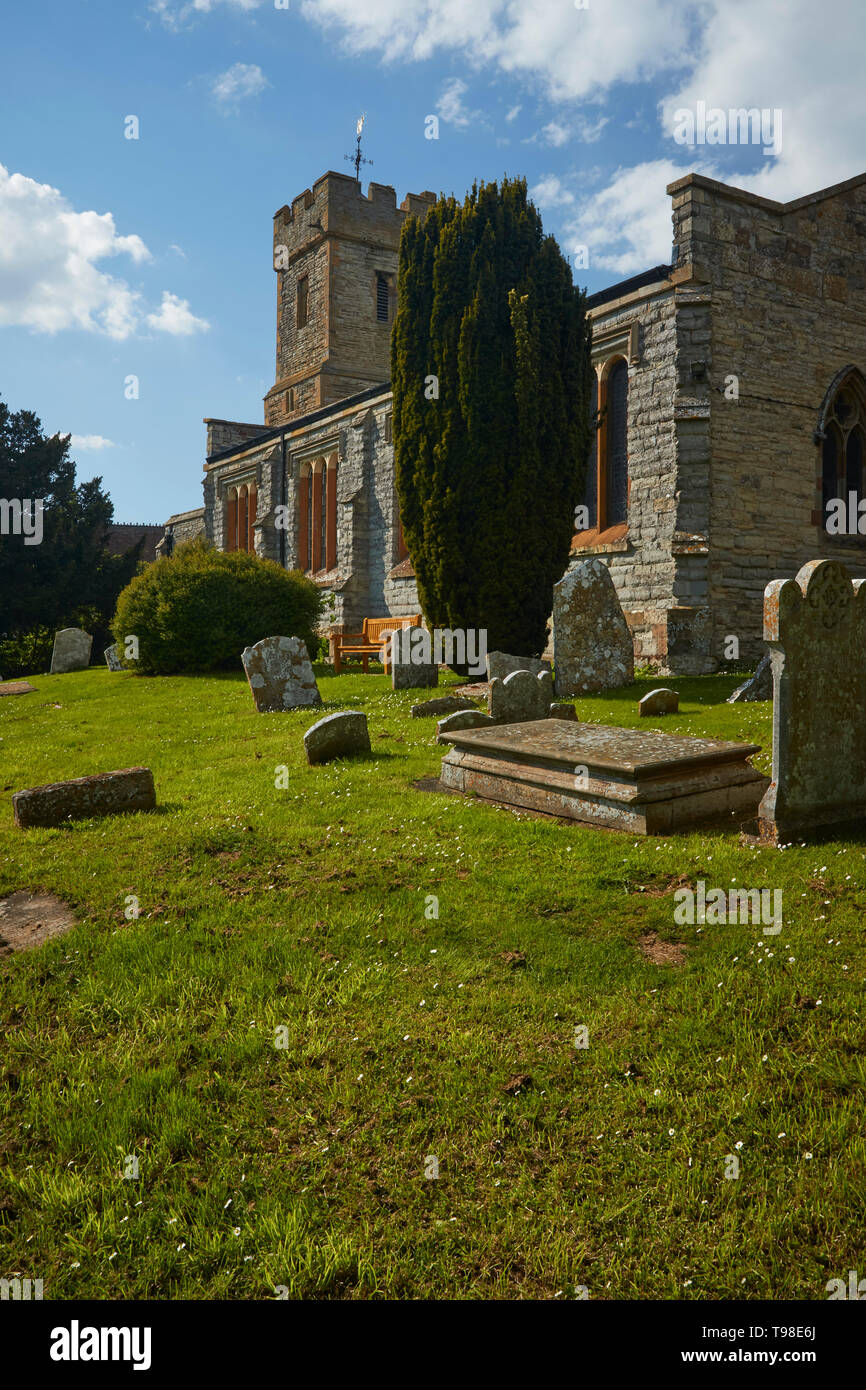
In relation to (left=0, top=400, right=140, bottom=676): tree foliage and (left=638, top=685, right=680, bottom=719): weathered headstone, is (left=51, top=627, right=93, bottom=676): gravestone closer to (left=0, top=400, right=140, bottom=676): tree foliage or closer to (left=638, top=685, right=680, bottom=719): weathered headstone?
(left=0, top=400, right=140, bottom=676): tree foliage

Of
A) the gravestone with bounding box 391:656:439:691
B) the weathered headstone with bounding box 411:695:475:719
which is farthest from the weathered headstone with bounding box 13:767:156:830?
the gravestone with bounding box 391:656:439:691

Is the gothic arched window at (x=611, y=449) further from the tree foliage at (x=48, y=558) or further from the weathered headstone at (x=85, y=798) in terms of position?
the tree foliage at (x=48, y=558)

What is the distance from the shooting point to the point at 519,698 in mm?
8438

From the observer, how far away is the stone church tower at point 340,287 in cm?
3266

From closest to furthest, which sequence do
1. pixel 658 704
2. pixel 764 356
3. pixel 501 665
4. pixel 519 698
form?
pixel 519 698 < pixel 658 704 < pixel 501 665 < pixel 764 356

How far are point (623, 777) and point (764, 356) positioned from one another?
499 inches

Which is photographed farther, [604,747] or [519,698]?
[519,698]

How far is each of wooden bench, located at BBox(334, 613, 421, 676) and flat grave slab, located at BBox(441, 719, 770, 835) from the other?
848 centimetres

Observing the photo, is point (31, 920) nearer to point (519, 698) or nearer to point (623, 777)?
point (623, 777)

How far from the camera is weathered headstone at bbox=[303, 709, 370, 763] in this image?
7.85 meters

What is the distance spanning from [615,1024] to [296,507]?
2635 cm

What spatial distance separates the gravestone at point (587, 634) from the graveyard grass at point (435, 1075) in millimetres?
6497

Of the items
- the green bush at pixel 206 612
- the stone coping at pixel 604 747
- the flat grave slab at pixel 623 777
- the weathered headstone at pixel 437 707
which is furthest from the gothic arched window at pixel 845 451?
the flat grave slab at pixel 623 777

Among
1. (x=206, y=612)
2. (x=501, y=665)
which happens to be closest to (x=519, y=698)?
(x=501, y=665)
